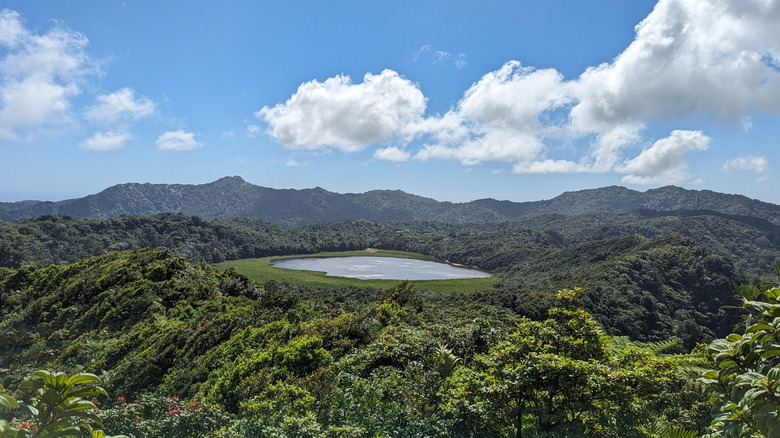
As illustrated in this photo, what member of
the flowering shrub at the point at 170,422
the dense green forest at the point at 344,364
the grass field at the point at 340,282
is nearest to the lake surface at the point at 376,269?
the grass field at the point at 340,282

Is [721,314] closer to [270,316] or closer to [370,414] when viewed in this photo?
[270,316]

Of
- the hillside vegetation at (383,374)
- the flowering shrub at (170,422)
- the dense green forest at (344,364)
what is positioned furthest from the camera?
the hillside vegetation at (383,374)

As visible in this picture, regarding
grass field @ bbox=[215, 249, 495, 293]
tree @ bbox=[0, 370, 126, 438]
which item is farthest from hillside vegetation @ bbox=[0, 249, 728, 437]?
grass field @ bbox=[215, 249, 495, 293]

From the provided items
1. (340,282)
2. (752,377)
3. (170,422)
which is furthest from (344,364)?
(340,282)

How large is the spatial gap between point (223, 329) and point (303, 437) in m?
9.86

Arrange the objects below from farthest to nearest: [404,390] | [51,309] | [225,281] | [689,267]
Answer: [689,267] → [225,281] → [51,309] → [404,390]

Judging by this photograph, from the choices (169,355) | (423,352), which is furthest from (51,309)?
(423,352)

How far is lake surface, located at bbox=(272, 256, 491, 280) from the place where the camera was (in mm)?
85062

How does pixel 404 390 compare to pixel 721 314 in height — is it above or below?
above

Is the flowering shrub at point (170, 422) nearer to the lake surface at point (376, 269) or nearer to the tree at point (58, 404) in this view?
the tree at point (58, 404)

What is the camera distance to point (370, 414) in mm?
5516

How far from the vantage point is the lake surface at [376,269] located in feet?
279

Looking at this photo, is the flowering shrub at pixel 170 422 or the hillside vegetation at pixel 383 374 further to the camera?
the hillside vegetation at pixel 383 374

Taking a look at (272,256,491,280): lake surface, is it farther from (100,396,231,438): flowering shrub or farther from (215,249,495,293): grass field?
(100,396,231,438): flowering shrub
